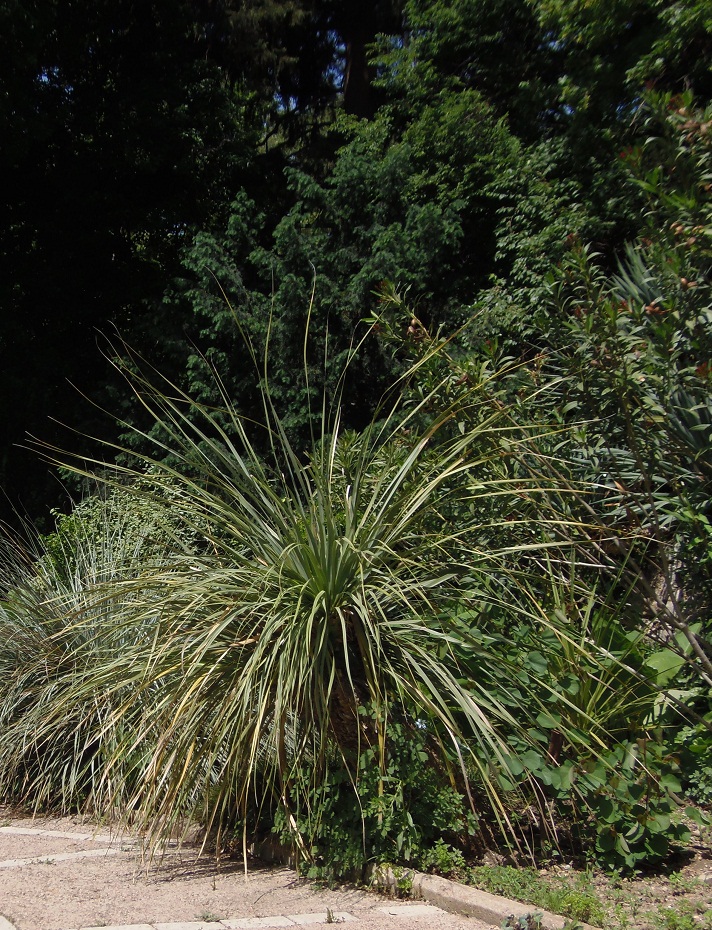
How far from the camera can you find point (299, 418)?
31.5 feet

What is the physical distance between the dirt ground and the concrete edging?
51mm

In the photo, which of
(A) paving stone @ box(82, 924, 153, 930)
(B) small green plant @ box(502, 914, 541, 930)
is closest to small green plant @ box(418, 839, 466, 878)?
(B) small green plant @ box(502, 914, 541, 930)

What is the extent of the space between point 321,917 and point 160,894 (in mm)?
802

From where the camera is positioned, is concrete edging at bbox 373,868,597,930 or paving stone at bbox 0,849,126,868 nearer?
concrete edging at bbox 373,868,597,930

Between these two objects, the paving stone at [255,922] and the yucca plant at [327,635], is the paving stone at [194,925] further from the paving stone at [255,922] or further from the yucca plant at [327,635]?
the yucca plant at [327,635]

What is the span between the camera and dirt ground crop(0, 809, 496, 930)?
3418 mm

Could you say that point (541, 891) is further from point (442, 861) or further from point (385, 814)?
point (385, 814)

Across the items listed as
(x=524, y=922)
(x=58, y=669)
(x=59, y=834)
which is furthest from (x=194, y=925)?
(x=58, y=669)

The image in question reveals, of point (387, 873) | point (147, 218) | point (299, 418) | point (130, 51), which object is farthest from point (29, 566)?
point (130, 51)

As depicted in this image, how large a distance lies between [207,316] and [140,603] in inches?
268

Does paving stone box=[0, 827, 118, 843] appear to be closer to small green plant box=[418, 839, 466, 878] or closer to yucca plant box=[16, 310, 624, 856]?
yucca plant box=[16, 310, 624, 856]

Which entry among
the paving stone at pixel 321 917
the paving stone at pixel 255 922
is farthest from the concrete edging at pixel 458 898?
the paving stone at pixel 255 922

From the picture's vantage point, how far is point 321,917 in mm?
3422

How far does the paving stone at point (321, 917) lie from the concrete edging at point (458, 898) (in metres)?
0.30
